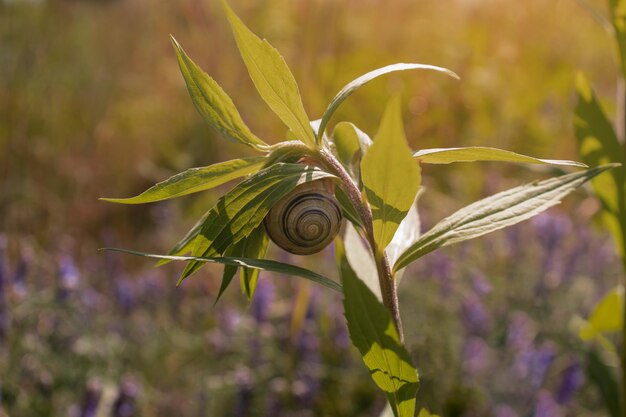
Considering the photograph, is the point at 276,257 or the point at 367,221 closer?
the point at 367,221

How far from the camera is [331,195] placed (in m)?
0.62

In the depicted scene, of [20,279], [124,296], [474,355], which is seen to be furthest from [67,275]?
[474,355]

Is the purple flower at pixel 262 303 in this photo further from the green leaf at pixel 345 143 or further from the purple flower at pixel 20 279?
the green leaf at pixel 345 143

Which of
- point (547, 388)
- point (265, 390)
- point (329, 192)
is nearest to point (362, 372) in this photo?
point (265, 390)

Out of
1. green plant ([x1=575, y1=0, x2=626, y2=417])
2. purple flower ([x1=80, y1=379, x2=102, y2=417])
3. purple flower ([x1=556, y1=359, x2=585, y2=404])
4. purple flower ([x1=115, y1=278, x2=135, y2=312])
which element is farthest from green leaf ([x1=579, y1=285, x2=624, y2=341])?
purple flower ([x1=115, y1=278, x2=135, y2=312])

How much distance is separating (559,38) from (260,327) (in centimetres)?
403

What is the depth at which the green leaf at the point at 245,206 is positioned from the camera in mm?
→ 559

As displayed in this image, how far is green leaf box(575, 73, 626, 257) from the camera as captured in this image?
1051mm

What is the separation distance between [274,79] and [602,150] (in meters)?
0.66

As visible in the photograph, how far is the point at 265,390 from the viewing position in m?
1.88

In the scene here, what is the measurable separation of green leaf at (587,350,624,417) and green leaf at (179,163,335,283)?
98cm

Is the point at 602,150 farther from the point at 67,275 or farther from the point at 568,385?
the point at 67,275

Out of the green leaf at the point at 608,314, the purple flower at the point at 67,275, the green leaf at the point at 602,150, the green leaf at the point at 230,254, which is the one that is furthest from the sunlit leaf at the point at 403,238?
the purple flower at the point at 67,275

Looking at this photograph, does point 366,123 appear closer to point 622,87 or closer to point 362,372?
point 362,372
